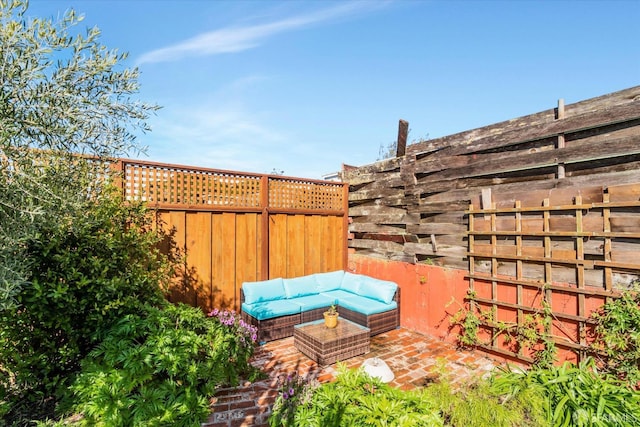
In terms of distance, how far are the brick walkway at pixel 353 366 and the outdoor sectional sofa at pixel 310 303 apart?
26 centimetres

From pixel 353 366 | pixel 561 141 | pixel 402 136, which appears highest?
pixel 402 136

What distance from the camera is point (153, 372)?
2537 millimetres

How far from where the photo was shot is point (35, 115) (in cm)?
184

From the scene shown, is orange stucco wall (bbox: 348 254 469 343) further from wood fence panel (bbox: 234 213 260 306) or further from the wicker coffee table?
wood fence panel (bbox: 234 213 260 306)

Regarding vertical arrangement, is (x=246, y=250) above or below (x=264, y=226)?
below

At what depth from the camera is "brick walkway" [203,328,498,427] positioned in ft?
10.1

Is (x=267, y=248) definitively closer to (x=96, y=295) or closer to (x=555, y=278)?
(x=96, y=295)

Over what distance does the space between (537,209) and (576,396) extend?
7.00 feet

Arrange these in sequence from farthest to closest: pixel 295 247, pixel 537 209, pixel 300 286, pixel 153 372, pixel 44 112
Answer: pixel 295 247, pixel 300 286, pixel 537 209, pixel 153 372, pixel 44 112

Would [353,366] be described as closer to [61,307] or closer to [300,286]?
[300,286]

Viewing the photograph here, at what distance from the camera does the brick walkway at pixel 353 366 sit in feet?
10.1

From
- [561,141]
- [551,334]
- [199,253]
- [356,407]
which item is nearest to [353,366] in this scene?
[356,407]

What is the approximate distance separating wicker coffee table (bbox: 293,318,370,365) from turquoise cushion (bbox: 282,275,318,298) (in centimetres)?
105

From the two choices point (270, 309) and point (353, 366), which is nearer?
point (353, 366)
